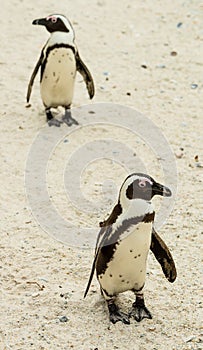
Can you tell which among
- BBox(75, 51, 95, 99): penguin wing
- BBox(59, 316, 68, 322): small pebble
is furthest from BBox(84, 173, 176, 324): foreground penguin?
BBox(75, 51, 95, 99): penguin wing

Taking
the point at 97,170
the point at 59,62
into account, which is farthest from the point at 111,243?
the point at 59,62

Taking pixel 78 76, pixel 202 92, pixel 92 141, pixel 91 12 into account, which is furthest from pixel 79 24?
pixel 92 141

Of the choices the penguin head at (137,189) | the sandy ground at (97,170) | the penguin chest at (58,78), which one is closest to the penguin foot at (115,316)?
the sandy ground at (97,170)

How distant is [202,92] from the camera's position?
4527mm

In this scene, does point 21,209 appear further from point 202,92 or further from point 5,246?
point 202,92

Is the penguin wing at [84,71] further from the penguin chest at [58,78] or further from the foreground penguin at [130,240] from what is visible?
the foreground penguin at [130,240]

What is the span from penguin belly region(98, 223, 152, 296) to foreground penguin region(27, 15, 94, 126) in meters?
1.59

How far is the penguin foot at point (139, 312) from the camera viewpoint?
2652mm

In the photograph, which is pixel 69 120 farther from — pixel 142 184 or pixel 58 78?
pixel 142 184

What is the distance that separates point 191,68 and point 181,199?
5.13 feet

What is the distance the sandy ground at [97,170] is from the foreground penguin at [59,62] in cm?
21

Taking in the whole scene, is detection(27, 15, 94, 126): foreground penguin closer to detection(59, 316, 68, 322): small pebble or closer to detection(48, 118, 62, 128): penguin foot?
detection(48, 118, 62, 128): penguin foot

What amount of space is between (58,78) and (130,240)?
5.38ft

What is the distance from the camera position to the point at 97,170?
372 centimetres
